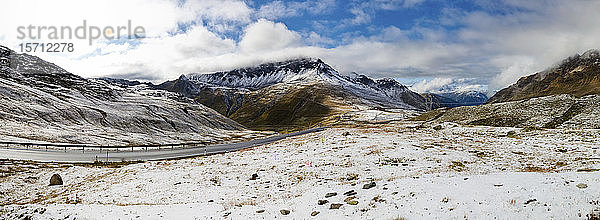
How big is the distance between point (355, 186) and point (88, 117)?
12393 cm

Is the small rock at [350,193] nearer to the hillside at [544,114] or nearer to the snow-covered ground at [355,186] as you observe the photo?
the snow-covered ground at [355,186]

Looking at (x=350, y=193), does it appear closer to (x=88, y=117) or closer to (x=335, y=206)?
(x=335, y=206)

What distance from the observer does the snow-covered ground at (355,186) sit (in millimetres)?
12586

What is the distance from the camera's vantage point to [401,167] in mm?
24828

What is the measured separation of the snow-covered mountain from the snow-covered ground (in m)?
48.1

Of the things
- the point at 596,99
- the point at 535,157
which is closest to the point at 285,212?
the point at 535,157

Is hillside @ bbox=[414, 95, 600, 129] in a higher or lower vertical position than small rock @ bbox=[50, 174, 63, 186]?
higher

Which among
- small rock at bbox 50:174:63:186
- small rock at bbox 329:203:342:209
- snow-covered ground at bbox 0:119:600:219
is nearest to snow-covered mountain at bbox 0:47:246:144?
small rock at bbox 50:174:63:186

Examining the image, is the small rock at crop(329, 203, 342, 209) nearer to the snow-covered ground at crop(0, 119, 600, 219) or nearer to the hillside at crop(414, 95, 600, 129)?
the snow-covered ground at crop(0, 119, 600, 219)

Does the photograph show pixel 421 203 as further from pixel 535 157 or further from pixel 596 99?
pixel 596 99

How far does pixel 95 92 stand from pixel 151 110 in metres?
39.3

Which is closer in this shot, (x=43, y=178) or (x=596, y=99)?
(x=43, y=178)

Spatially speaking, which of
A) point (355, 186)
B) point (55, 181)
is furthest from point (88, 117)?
point (355, 186)

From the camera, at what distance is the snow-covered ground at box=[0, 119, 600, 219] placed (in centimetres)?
1259
